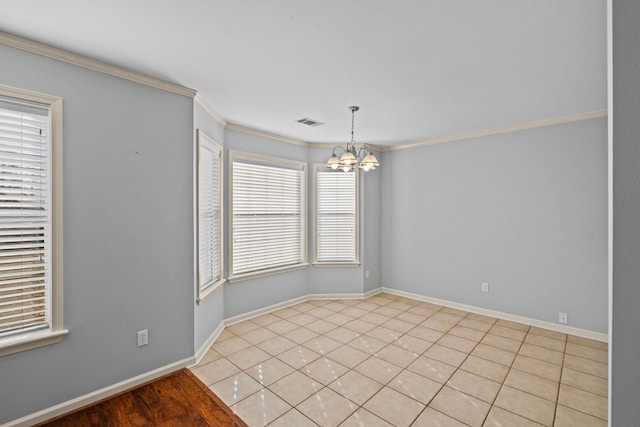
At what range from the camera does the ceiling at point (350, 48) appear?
173 centimetres

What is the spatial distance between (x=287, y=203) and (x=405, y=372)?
280 cm

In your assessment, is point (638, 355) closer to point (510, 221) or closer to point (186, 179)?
point (186, 179)

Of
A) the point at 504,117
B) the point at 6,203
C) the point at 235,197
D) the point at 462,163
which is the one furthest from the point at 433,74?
the point at 6,203

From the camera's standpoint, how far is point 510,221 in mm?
4043

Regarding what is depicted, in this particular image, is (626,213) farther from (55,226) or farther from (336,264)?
(336,264)

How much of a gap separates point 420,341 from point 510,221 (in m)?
2.01

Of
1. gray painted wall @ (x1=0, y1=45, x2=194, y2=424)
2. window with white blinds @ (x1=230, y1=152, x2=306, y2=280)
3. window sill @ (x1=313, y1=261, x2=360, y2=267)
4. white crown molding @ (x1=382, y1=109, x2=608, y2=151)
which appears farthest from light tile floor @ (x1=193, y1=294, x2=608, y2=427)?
white crown molding @ (x1=382, y1=109, x2=608, y2=151)

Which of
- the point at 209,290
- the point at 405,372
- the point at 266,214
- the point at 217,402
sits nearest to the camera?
the point at 217,402

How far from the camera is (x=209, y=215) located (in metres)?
3.49

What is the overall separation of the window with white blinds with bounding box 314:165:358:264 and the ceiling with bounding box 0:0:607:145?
179 cm

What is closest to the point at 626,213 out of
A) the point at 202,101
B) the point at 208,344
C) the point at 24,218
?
the point at 24,218

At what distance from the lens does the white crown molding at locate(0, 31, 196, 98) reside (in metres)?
2.01

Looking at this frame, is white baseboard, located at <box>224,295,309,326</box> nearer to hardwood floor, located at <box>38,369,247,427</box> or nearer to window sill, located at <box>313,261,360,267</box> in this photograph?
window sill, located at <box>313,261,360,267</box>

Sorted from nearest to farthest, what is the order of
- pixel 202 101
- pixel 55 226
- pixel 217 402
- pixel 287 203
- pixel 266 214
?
pixel 55 226
pixel 217 402
pixel 202 101
pixel 266 214
pixel 287 203
